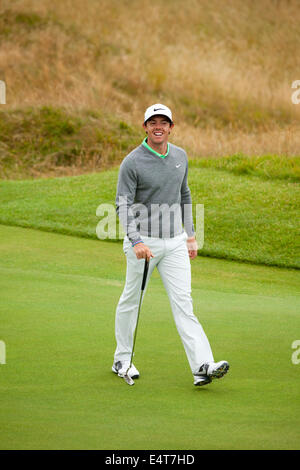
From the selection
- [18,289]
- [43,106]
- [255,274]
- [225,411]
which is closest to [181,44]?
[43,106]

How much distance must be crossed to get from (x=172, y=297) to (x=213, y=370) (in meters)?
0.65

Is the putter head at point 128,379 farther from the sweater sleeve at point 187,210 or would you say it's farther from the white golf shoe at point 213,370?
the sweater sleeve at point 187,210

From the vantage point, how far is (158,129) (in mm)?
5156

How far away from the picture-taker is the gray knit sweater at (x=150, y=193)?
16.7 ft

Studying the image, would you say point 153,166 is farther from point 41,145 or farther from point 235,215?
point 41,145

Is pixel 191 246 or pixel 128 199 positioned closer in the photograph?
pixel 128 199

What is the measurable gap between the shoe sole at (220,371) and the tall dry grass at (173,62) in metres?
15.0

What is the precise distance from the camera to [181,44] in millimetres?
42062

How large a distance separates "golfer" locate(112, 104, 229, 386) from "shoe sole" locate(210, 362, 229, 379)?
0.25 ft

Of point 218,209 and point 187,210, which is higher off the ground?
point 218,209

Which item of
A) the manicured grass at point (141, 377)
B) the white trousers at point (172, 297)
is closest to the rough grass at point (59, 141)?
the manicured grass at point (141, 377)

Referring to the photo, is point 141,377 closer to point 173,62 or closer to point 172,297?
point 172,297

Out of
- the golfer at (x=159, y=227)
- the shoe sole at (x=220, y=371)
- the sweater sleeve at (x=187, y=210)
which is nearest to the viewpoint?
the shoe sole at (x=220, y=371)

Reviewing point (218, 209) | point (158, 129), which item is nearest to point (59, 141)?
point (218, 209)
